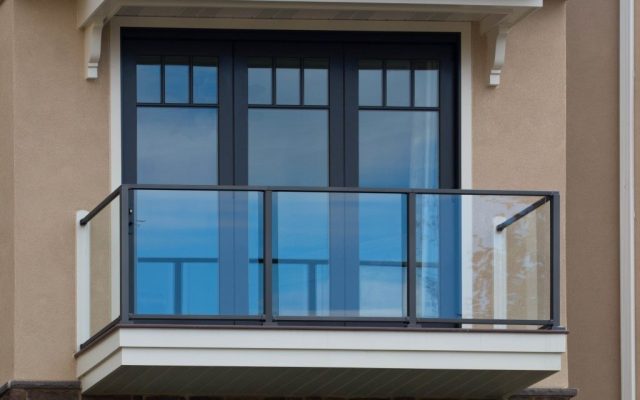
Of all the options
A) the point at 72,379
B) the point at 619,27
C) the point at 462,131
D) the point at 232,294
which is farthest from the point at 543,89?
the point at 72,379

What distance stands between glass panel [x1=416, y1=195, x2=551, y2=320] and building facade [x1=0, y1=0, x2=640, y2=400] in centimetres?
2

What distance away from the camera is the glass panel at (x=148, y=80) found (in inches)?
735

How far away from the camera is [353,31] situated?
18875 millimetres

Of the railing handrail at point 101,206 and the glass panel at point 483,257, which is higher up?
the railing handrail at point 101,206

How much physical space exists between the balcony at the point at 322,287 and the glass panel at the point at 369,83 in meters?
1.54

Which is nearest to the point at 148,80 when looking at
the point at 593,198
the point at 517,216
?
the point at 517,216

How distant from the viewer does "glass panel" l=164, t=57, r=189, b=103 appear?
18703 millimetres

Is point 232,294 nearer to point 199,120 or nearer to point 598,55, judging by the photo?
point 199,120

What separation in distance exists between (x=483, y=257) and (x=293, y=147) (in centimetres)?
212

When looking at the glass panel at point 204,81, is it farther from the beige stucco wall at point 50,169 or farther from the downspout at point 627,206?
the downspout at point 627,206

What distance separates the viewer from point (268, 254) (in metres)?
17.3

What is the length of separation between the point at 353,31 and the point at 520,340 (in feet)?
10.8

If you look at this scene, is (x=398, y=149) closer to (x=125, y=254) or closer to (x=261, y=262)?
(x=261, y=262)

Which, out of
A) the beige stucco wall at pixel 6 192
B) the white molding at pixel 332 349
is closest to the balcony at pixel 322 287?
the white molding at pixel 332 349
